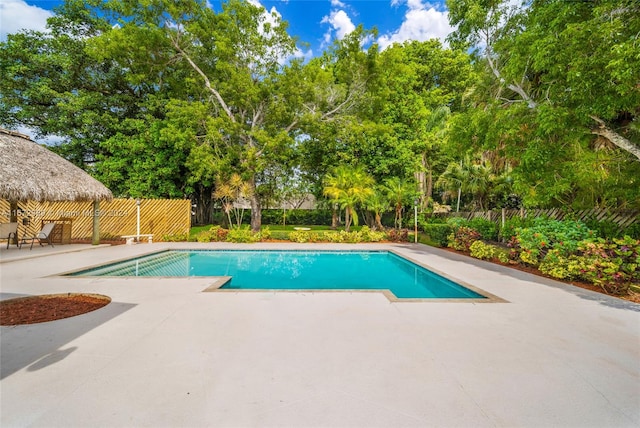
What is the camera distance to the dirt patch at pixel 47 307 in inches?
153

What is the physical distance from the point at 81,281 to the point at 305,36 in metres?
17.0

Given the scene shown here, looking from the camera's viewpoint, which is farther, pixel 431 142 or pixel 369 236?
pixel 431 142

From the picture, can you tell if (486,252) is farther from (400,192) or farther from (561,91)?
(400,192)

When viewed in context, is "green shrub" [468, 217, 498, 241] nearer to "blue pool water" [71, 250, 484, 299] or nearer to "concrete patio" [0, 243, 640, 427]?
"blue pool water" [71, 250, 484, 299]

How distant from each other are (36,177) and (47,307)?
8.00 metres

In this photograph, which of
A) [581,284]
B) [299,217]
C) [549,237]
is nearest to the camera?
[581,284]

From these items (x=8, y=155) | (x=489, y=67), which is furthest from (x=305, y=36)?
(x=8, y=155)

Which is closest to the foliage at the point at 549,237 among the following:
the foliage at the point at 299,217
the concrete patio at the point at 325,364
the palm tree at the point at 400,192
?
the concrete patio at the point at 325,364

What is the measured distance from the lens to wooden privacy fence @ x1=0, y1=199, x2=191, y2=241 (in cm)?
1312

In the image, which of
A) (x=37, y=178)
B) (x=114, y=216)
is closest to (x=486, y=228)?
(x=37, y=178)

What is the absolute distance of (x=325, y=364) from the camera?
273 cm

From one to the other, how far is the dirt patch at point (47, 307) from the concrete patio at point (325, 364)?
0.28 m

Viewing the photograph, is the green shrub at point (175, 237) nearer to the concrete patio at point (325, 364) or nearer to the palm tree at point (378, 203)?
the concrete patio at point (325, 364)

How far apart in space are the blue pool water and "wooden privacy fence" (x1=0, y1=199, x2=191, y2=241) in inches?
156
